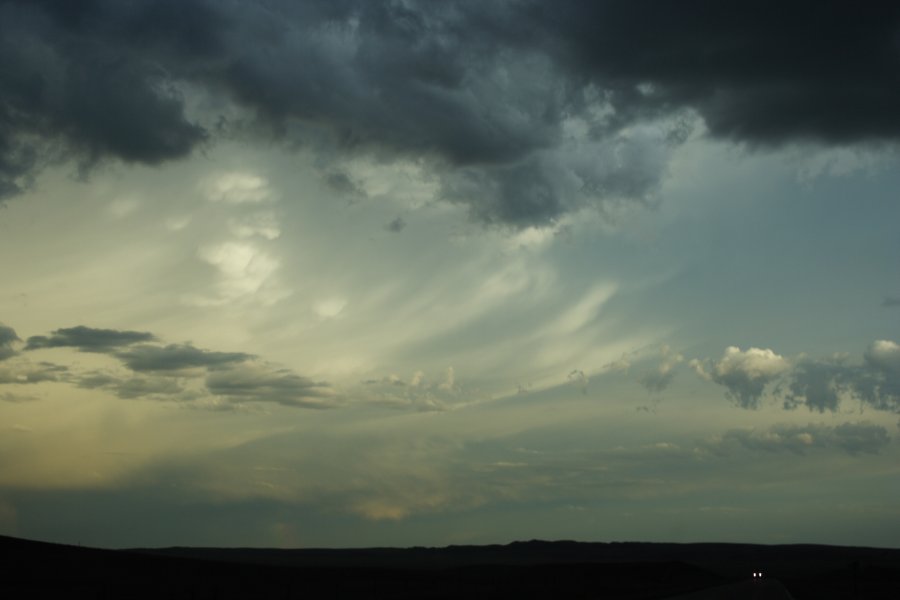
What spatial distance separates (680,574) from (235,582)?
215 feet

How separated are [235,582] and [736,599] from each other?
42.0 m

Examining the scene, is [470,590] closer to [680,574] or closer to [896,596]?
[896,596]

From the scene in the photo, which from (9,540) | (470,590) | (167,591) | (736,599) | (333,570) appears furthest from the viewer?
(333,570)

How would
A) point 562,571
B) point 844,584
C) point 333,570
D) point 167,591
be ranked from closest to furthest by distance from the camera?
point 167,591, point 844,584, point 333,570, point 562,571

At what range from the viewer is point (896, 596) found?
8312cm

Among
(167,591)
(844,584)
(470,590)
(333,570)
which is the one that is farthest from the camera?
(333,570)

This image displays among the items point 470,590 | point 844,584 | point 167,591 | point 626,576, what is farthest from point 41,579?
point 844,584

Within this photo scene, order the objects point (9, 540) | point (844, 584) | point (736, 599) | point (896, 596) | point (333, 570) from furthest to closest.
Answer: point (333, 570) < point (844, 584) < point (9, 540) < point (896, 596) < point (736, 599)

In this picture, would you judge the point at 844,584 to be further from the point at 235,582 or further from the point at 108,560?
the point at 108,560

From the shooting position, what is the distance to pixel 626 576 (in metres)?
114

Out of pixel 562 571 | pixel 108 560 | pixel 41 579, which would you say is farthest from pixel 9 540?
pixel 562 571

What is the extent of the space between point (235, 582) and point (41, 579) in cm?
1559

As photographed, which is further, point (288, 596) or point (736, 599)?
point (288, 596)

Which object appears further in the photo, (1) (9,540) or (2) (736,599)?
(1) (9,540)
